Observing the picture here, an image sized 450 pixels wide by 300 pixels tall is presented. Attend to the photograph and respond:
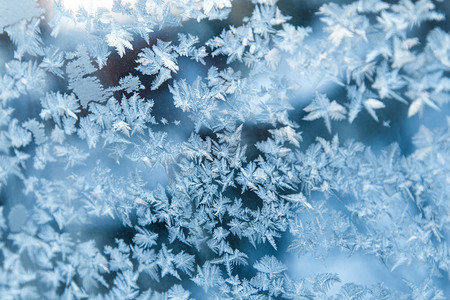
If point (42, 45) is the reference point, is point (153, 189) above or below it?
below

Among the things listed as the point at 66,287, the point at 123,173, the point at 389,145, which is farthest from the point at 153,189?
the point at 389,145

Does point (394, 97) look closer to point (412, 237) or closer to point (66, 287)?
point (412, 237)

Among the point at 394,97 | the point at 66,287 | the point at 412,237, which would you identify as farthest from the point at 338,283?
the point at 66,287

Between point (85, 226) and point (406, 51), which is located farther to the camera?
point (85, 226)

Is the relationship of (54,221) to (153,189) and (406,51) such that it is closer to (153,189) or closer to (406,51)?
(153,189)

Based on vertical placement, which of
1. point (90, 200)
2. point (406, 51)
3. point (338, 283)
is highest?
point (406, 51)

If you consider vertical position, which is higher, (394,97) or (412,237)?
(394,97)

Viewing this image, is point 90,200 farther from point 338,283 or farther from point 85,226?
point 338,283

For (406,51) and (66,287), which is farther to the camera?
(66,287)
